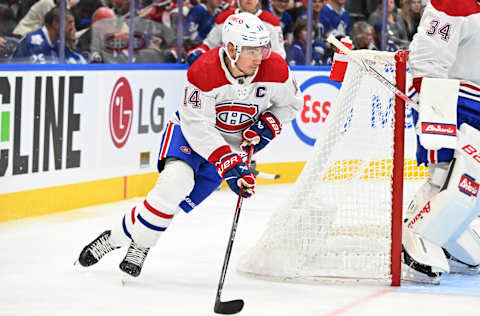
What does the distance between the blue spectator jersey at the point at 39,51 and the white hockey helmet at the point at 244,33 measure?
1.79 m

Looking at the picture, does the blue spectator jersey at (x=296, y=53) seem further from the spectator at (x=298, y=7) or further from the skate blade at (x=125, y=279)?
the skate blade at (x=125, y=279)

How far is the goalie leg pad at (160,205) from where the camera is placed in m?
3.78

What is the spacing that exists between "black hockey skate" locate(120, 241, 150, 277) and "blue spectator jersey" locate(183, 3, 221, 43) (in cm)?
311

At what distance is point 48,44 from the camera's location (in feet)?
18.0

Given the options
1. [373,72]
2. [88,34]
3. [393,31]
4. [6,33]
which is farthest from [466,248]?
[393,31]

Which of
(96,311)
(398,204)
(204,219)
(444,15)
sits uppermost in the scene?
(444,15)

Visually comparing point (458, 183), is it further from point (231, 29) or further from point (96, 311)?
point (96, 311)

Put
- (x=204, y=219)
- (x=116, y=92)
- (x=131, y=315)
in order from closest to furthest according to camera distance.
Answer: (x=131, y=315)
(x=204, y=219)
(x=116, y=92)

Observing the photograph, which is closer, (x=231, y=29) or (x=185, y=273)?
(x=231, y=29)

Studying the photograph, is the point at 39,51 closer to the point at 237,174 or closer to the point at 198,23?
the point at 198,23

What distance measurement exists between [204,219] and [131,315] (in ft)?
7.30

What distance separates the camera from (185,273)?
4082mm

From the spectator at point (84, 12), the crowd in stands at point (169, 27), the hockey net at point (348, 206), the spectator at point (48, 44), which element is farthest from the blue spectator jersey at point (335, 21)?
the hockey net at point (348, 206)

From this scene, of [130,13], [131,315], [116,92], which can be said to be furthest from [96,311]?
[130,13]
